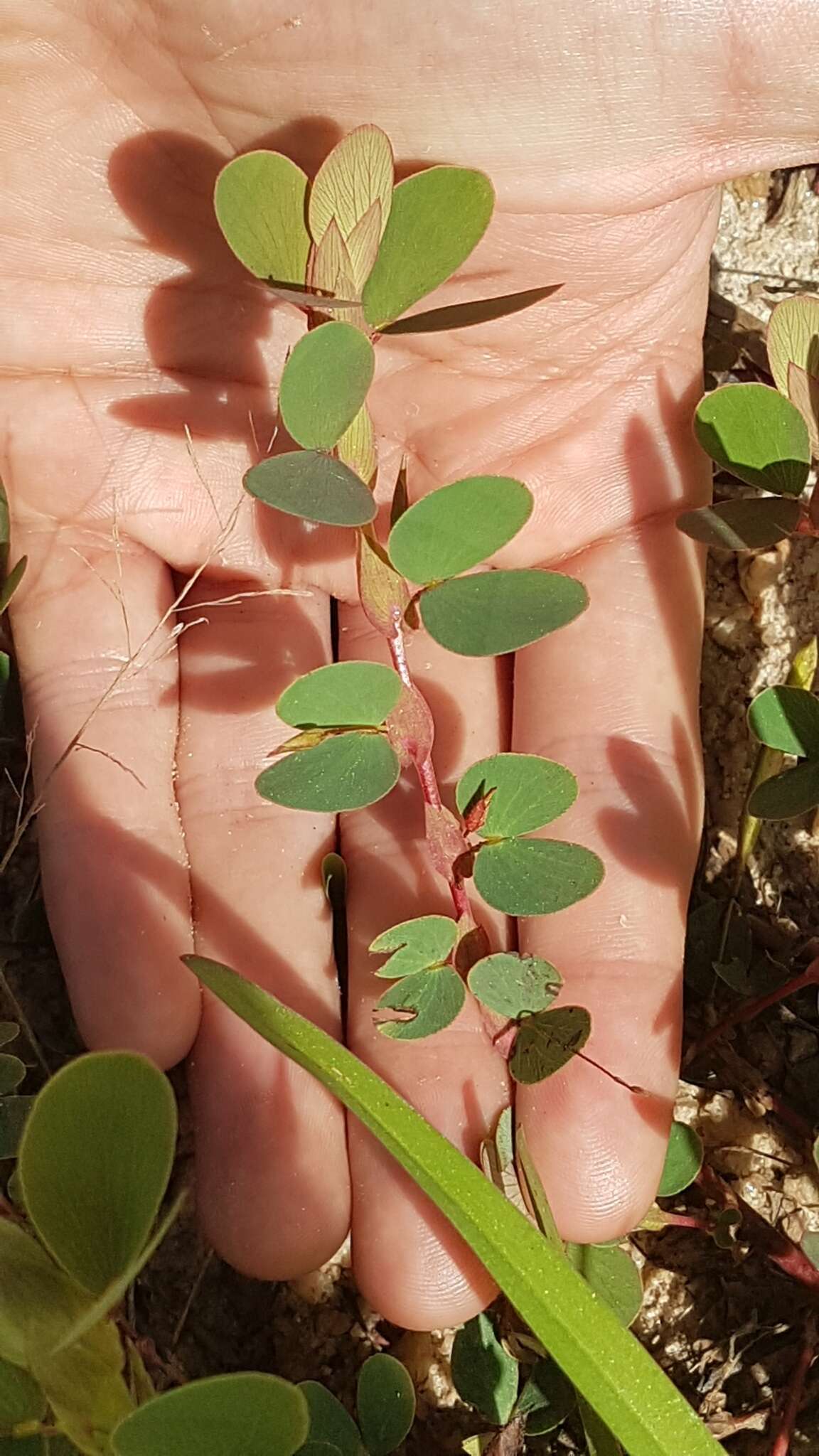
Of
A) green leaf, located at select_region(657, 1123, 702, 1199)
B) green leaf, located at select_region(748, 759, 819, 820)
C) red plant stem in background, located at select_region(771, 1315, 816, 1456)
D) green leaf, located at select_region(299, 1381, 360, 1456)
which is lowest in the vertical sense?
red plant stem in background, located at select_region(771, 1315, 816, 1456)

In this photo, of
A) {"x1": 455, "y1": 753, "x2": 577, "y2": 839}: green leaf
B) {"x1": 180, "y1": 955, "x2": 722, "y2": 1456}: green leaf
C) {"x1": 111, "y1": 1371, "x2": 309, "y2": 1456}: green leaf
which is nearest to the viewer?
{"x1": 111, "y1": 1371, "x2": 309, "y2": 1456}: green leaf

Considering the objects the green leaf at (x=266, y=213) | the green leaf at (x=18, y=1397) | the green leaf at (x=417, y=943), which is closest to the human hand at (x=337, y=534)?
the green leaf at (x=417, y=943)

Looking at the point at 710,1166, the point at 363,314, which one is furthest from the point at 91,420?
the point at 710,1166

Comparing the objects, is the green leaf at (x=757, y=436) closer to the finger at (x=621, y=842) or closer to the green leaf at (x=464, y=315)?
the green leaf at (x=464, y=315)

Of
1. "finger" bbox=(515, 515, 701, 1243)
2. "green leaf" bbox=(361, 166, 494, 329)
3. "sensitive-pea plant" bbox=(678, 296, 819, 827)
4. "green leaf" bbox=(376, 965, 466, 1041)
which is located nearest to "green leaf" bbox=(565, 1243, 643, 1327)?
"finger" bbox=(515, 515, 701, 1243)

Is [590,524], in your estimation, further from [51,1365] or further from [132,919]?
[51,1365]

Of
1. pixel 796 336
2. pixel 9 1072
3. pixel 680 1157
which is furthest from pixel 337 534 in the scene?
pixel 680 1157

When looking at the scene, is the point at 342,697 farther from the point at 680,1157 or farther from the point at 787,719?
the point at 680,1157

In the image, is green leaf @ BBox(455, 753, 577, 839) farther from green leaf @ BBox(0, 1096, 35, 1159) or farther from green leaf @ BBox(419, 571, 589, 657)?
green leaf @ BBox(0, 1096, 35, 1159)
